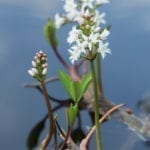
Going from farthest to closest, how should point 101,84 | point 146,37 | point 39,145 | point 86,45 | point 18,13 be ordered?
point 18,13, point 146,37, point 101,84, point 39,145, point 86,45

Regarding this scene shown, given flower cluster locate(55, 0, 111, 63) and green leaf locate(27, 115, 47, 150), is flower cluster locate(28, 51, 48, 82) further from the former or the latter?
green leaf locate(27, 115, 47, 150)

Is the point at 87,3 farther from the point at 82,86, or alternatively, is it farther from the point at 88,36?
the point at 82,86

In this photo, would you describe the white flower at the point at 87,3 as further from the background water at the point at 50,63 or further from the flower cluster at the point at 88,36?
the background water at the point at 50,63

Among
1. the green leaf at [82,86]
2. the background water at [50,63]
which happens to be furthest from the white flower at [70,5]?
the background water at [50,63]

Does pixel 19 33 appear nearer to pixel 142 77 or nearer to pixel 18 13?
pixel 18 13

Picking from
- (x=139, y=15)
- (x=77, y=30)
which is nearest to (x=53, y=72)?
(x=139, y=15)

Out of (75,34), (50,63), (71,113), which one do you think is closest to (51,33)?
(50,63)

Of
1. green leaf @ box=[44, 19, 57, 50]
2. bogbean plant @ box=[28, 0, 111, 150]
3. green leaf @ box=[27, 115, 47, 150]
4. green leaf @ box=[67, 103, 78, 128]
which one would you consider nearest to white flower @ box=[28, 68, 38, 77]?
bogbean plant @ box=[28, 0, 111, 150]
